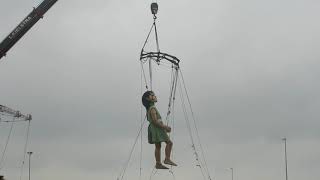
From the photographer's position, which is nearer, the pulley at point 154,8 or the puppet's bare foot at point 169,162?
the puppet's bare foot at point 169,162

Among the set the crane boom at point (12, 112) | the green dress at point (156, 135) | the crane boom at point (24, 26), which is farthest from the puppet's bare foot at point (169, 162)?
the crane boom at point (12, 112)

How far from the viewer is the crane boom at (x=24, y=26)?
161 ft

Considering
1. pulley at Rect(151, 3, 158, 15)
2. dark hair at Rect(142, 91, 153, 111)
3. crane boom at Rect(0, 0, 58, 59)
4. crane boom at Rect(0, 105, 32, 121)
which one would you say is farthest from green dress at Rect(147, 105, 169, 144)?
crane boom at Rect(0, 105, 32, 121)

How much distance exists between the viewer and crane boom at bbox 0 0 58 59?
49159 mm

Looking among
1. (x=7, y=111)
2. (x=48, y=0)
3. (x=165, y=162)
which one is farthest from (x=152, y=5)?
(x=7, y=111)

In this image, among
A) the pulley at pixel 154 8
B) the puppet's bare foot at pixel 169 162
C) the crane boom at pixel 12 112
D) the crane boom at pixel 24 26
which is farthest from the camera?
the crane boom at pixel 12 112

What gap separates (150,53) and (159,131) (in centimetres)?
360

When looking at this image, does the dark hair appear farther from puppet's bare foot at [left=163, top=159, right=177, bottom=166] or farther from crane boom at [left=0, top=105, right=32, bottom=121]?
crane boom at [left=0, top=105, right=32, bottom=121]

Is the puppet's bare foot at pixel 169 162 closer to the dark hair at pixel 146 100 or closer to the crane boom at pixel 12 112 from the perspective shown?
the dark hair at pixel 146 100

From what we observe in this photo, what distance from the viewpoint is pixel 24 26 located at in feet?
165

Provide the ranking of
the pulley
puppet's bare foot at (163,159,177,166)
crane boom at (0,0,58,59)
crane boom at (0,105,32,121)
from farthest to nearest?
1. crane boom at (0,105,32,121)
2. crane boom at (0,0,58,59)
3. the pulley
4. puppet's bare foot at (163,159,177,166)

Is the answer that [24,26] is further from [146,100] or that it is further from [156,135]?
[156,135]

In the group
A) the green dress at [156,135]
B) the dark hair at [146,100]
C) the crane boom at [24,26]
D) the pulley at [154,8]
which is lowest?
the green dress at [156,135]

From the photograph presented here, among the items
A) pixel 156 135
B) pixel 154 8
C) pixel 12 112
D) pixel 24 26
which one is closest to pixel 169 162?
pixel 156 135
